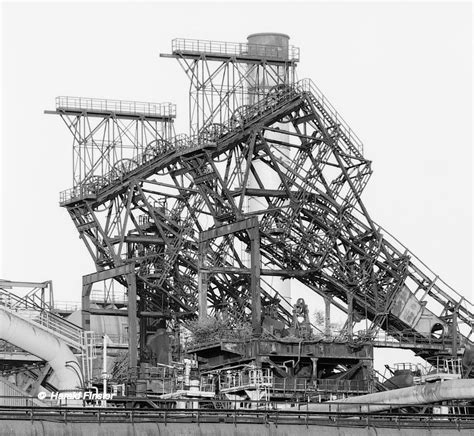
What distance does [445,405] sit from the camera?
80188 millimetres

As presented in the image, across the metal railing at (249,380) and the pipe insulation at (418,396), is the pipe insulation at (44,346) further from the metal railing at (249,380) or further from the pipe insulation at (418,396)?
the pipe insulation at (418,396)

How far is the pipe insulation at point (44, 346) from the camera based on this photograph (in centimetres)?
9025

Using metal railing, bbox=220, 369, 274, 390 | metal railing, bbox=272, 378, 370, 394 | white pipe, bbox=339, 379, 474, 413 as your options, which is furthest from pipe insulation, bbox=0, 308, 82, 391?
white pipe, bbox=339, 379, 474, 413

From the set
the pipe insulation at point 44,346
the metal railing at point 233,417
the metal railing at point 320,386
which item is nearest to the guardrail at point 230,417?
the metal railing at point 233,417

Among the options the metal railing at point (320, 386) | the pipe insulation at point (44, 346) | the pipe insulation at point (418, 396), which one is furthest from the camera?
the metal railing at point (320, 386)

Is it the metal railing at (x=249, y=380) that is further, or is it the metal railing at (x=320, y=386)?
the metal railing at (x=320, y=386)

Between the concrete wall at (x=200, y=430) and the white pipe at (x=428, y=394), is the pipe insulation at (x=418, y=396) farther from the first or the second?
the concrete wall at (x=200, y=430)

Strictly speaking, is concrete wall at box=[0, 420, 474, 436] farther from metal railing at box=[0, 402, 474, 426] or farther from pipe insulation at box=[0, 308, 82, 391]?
pipe insulation at box=[0, 308, 82, 391]

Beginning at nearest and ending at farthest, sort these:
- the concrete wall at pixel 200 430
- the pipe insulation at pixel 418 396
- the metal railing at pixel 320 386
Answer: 1. the concrete wall at pixel 200 430
2. the pipe insulation at pixel 418 396
3. the metal railing at pixel 320 386

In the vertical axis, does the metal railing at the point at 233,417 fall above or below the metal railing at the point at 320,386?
below

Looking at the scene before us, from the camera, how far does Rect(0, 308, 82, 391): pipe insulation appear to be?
90.2m

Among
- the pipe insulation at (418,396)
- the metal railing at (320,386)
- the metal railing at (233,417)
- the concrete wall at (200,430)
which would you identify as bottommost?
the concrete wall at (200,430)

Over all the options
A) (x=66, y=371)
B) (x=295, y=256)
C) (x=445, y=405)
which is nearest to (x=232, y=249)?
(x=295, y=256)

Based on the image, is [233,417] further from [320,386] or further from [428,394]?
[320,386]
